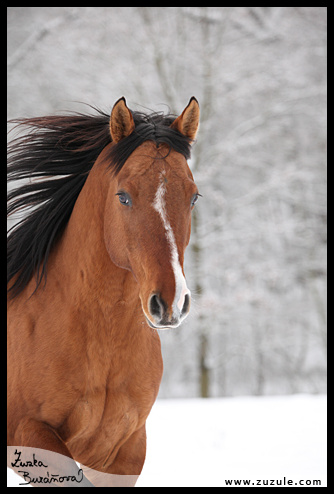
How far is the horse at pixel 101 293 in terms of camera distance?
2359 mm

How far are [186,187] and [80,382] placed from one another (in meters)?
1.07

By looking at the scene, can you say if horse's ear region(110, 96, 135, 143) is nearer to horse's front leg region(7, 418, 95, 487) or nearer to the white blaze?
the white blaze

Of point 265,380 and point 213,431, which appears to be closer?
point 213,431

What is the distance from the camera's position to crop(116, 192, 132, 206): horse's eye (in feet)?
7.80

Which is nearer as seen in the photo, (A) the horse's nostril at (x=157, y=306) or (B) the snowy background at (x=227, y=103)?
A: (A) the horse's nostril at (x=157, y=306)

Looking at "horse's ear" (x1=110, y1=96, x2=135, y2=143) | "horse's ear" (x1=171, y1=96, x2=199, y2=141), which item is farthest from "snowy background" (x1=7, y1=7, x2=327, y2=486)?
"horse's ear" (x1=110, y1=96, x2=135, y2=143)

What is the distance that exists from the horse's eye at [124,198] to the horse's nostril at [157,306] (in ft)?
1.58

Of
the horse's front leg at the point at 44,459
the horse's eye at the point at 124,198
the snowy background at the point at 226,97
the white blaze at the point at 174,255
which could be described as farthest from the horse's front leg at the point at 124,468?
the snowy background at the point at 226,97

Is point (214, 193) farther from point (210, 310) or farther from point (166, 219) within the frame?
point (166, 219)

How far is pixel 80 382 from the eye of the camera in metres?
2.58

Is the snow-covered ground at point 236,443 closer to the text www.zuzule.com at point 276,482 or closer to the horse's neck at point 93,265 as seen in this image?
the text www.zuzule.com at point 276,482

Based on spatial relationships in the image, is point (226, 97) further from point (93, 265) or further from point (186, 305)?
point (186, 305)
